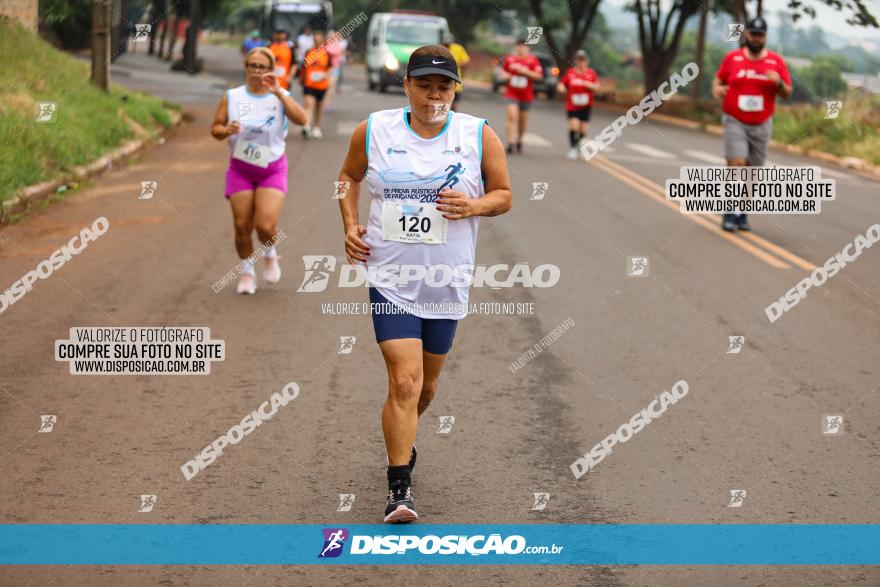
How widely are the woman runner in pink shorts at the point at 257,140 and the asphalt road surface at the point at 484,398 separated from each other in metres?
0.69

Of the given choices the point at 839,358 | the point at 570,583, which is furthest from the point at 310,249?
the point at 570,583

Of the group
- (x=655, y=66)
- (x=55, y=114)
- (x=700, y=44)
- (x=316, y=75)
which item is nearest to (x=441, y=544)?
(x=55, y=114)

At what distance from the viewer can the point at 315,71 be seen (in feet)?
73.9

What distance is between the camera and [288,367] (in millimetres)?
8438

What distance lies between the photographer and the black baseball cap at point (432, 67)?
18.0 feet

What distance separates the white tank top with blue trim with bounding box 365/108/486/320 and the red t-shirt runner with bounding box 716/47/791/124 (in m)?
8.65

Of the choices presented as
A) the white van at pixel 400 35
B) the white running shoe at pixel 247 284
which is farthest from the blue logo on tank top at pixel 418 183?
the white van at pixel 400 35

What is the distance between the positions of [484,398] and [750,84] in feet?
23.8

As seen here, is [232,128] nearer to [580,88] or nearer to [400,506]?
[400,506]

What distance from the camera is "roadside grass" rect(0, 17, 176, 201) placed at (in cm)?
1581

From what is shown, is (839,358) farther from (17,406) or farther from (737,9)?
(737,9)

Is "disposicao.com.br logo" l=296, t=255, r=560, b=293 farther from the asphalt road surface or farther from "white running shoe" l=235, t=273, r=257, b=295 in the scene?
"white running shoe" l=235, t=273, r=257, b=295

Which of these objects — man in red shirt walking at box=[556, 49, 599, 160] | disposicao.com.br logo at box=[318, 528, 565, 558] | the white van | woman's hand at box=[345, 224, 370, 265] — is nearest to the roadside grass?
man in red shirt walking at box=[556, 49, 599, 160]

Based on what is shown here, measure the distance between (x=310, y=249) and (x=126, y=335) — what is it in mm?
4065
